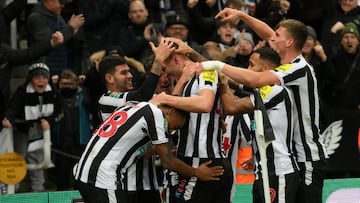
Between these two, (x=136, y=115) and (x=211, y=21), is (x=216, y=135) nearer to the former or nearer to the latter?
(x=136, y=115)

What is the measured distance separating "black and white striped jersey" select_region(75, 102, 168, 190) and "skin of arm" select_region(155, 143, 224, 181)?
0.45 ft

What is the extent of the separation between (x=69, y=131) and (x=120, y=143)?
4.97 metres

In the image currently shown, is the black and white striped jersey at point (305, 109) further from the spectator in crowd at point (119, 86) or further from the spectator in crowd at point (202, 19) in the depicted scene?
the spectator in crowd at point (202, 19)

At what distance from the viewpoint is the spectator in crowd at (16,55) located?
464 inches

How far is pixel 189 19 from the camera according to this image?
13219mm

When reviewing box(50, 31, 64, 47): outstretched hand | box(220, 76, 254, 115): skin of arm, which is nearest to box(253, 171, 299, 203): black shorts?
box(220, 76, 254, 115): skin of arm

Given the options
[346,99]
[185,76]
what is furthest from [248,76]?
[346,99]

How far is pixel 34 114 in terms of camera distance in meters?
11.9

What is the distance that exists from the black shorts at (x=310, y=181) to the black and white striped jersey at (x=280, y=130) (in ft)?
0.33

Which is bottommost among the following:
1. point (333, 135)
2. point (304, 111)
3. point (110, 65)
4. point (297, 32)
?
point (333, 135)

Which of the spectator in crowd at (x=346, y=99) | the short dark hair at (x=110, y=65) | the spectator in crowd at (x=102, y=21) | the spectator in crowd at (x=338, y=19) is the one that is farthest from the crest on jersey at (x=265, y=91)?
the spectator in crowd at (x=338, y=19)

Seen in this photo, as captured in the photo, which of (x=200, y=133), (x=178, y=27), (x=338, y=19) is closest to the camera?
(x=200, y=133)

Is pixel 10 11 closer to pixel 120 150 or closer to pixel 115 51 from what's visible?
pixel 115 51

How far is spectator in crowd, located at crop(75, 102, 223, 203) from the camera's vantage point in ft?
24.3
